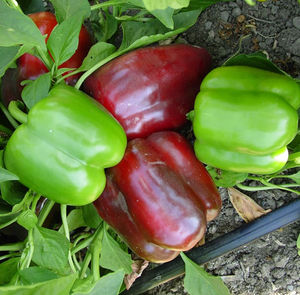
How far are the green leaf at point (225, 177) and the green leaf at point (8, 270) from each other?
1.67ft

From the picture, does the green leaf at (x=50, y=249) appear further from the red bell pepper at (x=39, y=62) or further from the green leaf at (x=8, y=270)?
the red bell pepper at (x=39, y=62)

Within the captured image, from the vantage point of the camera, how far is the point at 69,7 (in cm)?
102

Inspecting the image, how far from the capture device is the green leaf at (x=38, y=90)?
97 centimetres

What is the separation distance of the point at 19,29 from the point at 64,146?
0.84 feet

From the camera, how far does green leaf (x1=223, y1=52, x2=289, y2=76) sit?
99 cm

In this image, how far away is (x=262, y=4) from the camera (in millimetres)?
1164

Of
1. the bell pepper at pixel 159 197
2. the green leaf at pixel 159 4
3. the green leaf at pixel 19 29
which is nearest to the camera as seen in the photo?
the green leaf at pixel 159 4

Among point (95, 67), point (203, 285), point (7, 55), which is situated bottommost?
point (203, 285)

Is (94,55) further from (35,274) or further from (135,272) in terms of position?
(135,272)

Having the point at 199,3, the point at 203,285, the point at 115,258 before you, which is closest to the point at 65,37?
the point at 199,3

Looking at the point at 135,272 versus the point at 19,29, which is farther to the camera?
the point at 135,272

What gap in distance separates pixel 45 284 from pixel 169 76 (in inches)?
22.0

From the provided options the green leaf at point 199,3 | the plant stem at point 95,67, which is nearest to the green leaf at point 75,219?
the plant stem at point 95,67

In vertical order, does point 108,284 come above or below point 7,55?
below
